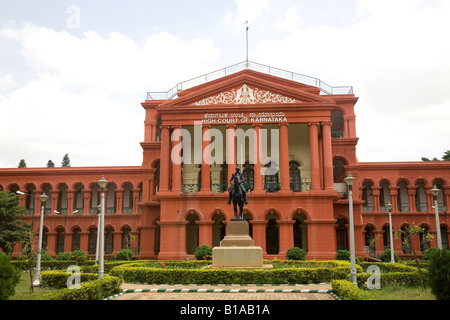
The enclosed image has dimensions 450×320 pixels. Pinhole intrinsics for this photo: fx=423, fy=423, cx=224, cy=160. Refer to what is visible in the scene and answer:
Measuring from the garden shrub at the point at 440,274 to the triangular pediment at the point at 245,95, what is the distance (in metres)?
21.6

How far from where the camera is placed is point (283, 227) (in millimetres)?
30766

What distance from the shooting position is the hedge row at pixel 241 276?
685 inches

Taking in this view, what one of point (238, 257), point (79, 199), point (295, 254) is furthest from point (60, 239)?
point (238, 257)

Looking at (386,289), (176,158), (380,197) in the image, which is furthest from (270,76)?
(386,289)

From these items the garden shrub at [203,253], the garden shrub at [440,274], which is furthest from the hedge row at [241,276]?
the garden shrub at [203,253]

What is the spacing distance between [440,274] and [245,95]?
2314cm

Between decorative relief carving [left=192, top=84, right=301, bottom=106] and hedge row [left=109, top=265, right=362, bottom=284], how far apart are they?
1722cm

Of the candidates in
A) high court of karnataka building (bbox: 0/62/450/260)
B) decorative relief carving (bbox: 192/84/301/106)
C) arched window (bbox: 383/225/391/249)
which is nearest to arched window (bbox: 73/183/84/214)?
high court of karnataka building (bbox: 0/62/450/260)

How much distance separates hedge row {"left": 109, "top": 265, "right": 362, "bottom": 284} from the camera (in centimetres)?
1741

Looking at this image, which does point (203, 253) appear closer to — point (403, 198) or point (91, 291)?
point (91, 291)

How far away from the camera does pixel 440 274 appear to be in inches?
449

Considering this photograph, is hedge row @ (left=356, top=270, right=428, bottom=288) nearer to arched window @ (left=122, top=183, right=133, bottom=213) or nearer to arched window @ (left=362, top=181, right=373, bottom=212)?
arched window @ (left=362, top=181, right=373, bottom=212)

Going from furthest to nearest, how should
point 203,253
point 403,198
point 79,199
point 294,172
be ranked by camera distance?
point 79,199 < point 403,198 < point 294,172 < point 203,253
